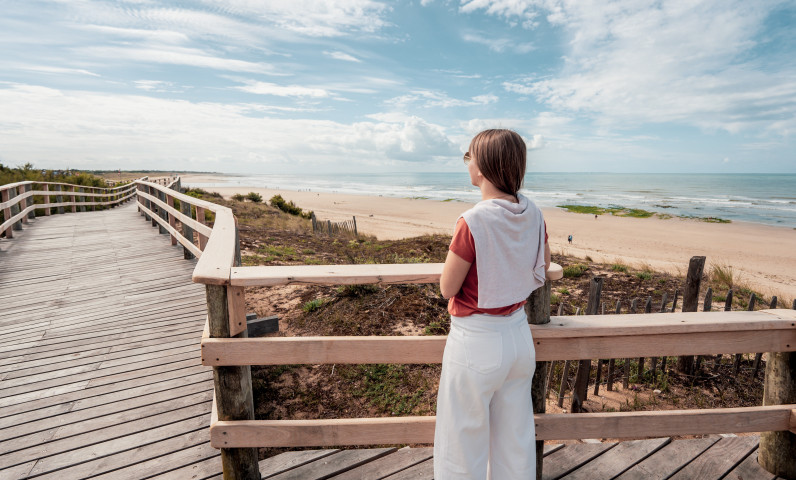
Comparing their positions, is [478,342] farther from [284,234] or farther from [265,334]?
[284,234]

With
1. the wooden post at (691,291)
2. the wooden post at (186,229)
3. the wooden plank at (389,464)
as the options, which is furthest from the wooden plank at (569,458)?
the wooden post at (186,229)

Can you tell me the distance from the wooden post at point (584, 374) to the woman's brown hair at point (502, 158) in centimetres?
292

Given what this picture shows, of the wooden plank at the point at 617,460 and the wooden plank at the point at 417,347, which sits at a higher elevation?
the wooden plank at the point at 417,347

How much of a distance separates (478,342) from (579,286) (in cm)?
772

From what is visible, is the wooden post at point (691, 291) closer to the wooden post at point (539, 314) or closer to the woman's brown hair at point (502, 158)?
the wooden post at point (539, 314)

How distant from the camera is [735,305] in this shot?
24.8ft

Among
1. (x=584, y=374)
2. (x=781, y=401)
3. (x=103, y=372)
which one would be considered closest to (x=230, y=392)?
(x=103, y=372)

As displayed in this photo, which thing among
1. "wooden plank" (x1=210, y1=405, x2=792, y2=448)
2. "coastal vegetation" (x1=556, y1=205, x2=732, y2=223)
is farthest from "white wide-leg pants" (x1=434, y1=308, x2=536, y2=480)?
"coastal vegetation" (x1=556, y1=205, x2=732, y2=223)

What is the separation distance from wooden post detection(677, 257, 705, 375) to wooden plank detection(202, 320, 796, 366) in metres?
2.85

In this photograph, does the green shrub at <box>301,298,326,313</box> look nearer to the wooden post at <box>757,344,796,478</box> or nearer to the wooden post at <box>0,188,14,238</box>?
the wooden post at <box>757,344,796,478</box>

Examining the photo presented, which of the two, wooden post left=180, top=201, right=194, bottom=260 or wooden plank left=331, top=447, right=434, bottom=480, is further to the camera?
wooden post left=180, top=201, right=194, bottom=260

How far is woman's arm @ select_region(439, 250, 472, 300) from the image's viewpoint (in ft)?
5.43

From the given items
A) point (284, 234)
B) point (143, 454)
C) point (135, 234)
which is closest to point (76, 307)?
point (143, 454)

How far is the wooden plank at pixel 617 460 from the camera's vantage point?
8.39 ft
